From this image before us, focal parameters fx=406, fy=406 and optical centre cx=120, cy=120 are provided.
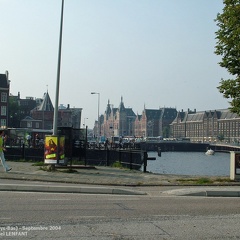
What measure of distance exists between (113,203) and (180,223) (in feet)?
10.3

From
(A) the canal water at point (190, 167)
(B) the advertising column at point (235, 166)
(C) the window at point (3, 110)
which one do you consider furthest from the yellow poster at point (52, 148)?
(C) the window at point (3, 110)

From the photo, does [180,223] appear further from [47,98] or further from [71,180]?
[47,98]

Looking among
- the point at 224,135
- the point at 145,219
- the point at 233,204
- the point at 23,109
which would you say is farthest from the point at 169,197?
the point at 224,135

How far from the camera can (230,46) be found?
17859 millimetres

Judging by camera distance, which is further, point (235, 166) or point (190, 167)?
point (190, 167)

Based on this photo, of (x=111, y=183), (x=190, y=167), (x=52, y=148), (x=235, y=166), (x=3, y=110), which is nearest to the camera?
(x=111, y=183)

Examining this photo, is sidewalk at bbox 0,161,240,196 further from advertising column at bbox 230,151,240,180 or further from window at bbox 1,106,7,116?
window at bbox 1,106,7,116

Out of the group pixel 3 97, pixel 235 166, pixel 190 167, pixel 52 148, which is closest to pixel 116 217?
pixel 235 166

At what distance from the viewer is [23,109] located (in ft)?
471

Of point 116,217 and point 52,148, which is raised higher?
point 52,148

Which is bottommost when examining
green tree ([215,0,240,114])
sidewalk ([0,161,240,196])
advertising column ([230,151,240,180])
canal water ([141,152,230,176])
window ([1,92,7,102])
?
canal water ([141,152,230,176])

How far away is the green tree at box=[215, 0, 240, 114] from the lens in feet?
57.1

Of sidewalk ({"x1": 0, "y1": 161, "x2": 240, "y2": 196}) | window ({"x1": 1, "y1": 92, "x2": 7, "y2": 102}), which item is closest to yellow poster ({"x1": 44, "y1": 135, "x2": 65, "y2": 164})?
sidewalk ({"x1": 0, "y1": 161, "x2": 240, "y2": 196})

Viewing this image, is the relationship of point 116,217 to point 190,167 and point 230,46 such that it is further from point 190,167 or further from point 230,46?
point 190,167
